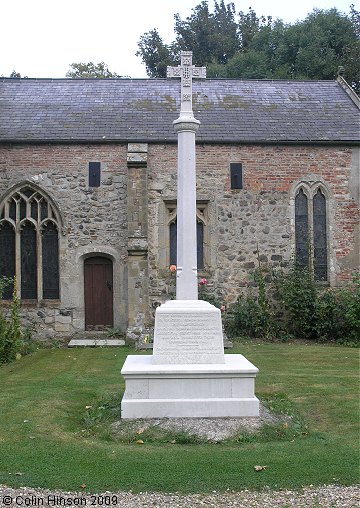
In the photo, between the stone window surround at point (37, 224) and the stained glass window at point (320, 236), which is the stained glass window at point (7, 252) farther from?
the stained glass window at point (320, 236)

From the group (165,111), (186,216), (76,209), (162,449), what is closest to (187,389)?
(162,449)

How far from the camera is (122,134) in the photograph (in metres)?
17.1

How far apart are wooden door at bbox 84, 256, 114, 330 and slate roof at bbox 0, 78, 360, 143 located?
12.1 feet

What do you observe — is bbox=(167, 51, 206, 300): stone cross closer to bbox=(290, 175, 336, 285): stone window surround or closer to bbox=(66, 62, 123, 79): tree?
bbox=(290, 175, 336, 285): stone window surround

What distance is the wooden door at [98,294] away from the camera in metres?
17.1

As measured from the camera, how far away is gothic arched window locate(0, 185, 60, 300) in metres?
16.9

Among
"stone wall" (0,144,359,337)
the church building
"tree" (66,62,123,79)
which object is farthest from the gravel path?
"tree" (66,62,123,79)

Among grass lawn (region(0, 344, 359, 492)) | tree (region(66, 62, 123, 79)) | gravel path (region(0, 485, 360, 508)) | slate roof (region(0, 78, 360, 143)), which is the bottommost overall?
gravel path (region(0, 485, 360, 508))

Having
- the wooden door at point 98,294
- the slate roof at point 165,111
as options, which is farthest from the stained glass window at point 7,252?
the slate roof at point 165,111

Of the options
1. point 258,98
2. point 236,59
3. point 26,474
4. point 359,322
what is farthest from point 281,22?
point 26,474

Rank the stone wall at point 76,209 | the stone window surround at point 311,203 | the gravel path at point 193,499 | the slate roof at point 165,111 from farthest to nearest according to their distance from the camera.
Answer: the stone window surround at point 311,203, the slate roof at point 165,111, the stone wall at point 76,209, the gravel path at point 193,499

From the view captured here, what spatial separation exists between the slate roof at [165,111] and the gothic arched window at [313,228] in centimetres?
167

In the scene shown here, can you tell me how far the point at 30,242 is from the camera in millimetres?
17078

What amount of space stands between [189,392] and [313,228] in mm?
10934
